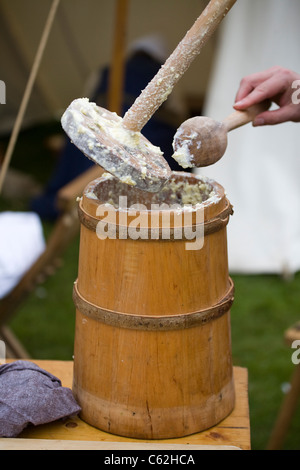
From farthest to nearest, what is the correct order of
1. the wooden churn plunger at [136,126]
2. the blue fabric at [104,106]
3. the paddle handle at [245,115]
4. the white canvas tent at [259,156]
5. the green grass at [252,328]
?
1. the blue fabric at [104,106]
2. the white canvas tent at [259,156]
3. the green grass at [252,328]
4. the paddle handle at [245,115]
5. the wooden churn plunger at [136,126]

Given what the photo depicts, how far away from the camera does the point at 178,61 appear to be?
1.21 meters

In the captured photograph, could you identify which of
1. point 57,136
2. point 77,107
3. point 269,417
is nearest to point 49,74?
point 57,136

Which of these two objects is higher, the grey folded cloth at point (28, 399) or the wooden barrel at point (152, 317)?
the wooden barrel at point (152, 317)

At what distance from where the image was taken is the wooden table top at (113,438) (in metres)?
1.23

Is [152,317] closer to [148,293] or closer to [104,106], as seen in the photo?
[148,293]

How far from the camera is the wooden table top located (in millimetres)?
1227

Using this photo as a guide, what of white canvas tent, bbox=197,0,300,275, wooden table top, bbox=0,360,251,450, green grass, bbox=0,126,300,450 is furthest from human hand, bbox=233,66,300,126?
white canvas tent, bbox=197,0,300,275

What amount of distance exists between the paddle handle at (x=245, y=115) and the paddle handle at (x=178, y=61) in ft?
0.68

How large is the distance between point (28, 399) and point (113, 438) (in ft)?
0.64

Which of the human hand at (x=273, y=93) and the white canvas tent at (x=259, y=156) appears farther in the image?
the white canvas tent at (x=259, y=156)

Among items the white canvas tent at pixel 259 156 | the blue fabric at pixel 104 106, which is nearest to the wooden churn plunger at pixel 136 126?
the white canvas tent at pixel 259 156

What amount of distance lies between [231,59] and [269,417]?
188cm

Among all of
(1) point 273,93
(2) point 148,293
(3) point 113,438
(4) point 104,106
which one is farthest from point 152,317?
(4) point 104,106

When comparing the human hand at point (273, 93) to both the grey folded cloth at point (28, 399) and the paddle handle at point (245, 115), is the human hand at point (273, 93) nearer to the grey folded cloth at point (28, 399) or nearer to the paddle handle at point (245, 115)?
the paddle handle at point (245, 115)
